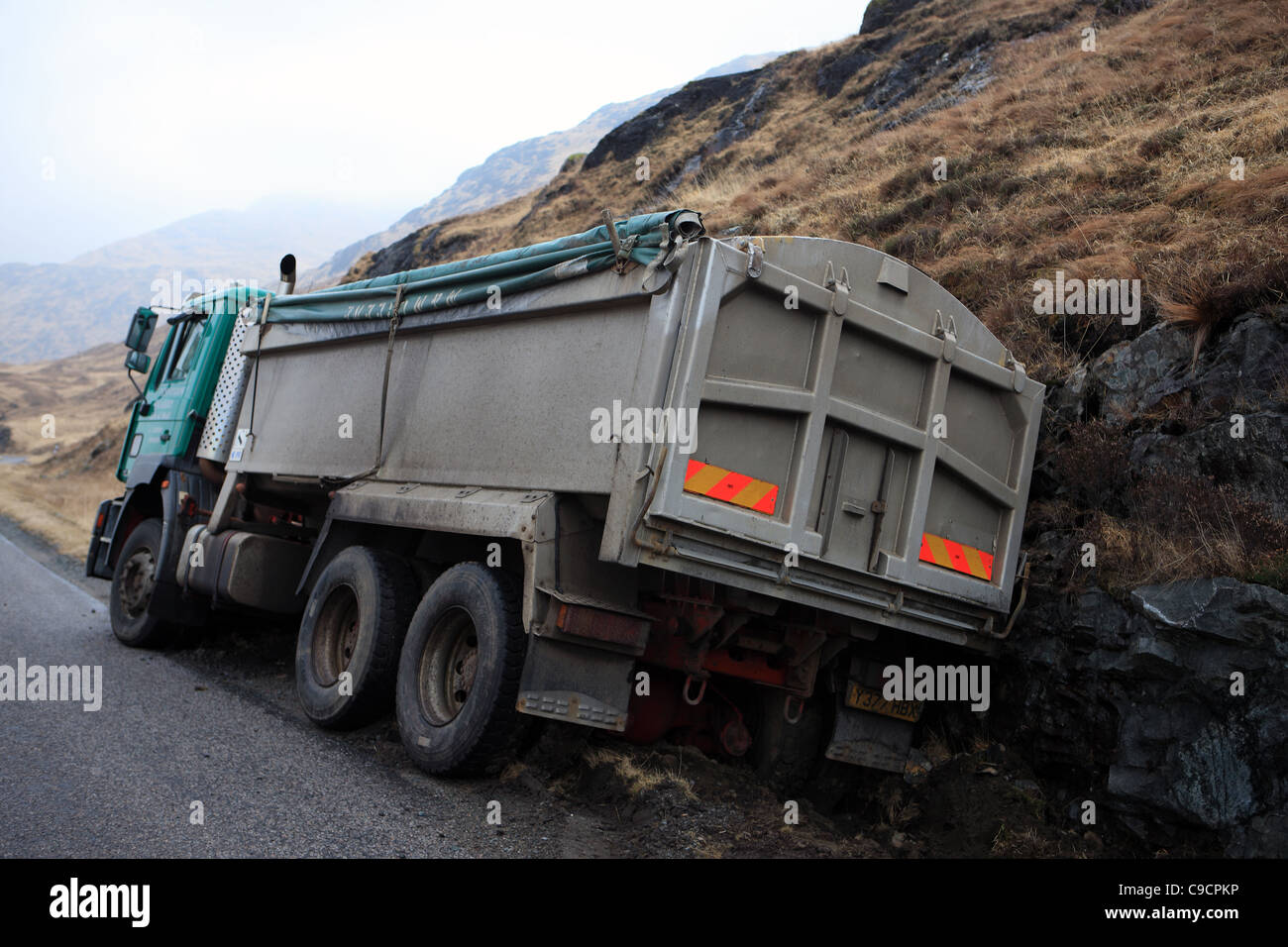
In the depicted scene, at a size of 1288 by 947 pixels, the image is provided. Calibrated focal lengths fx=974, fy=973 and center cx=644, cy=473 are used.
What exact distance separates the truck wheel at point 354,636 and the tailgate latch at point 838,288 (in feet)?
10.2

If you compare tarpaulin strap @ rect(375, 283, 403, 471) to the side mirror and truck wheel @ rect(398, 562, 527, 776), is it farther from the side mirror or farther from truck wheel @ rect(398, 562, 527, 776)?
the side mirror

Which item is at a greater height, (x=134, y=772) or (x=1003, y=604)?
(x=1003, y=604)

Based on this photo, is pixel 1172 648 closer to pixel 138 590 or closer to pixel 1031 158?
pixel 138 590

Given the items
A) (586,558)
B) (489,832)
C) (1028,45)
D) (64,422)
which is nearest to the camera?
(489,832)

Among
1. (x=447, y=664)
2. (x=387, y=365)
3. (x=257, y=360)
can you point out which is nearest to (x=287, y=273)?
(x=257, y=360)

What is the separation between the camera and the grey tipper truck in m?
4.34

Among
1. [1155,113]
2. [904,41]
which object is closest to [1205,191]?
[1155,113]

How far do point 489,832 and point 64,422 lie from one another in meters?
81.2

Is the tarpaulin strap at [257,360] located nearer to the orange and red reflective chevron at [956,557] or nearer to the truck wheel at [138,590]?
the truck wheel at [138,590]

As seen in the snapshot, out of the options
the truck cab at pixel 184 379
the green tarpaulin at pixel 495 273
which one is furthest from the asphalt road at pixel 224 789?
the green tarpaulin at pixel 495 273

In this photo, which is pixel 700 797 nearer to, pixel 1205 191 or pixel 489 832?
pixel 489 832

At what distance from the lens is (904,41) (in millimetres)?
23906

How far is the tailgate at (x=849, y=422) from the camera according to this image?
4.29 m

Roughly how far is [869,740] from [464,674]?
7.32 feet
